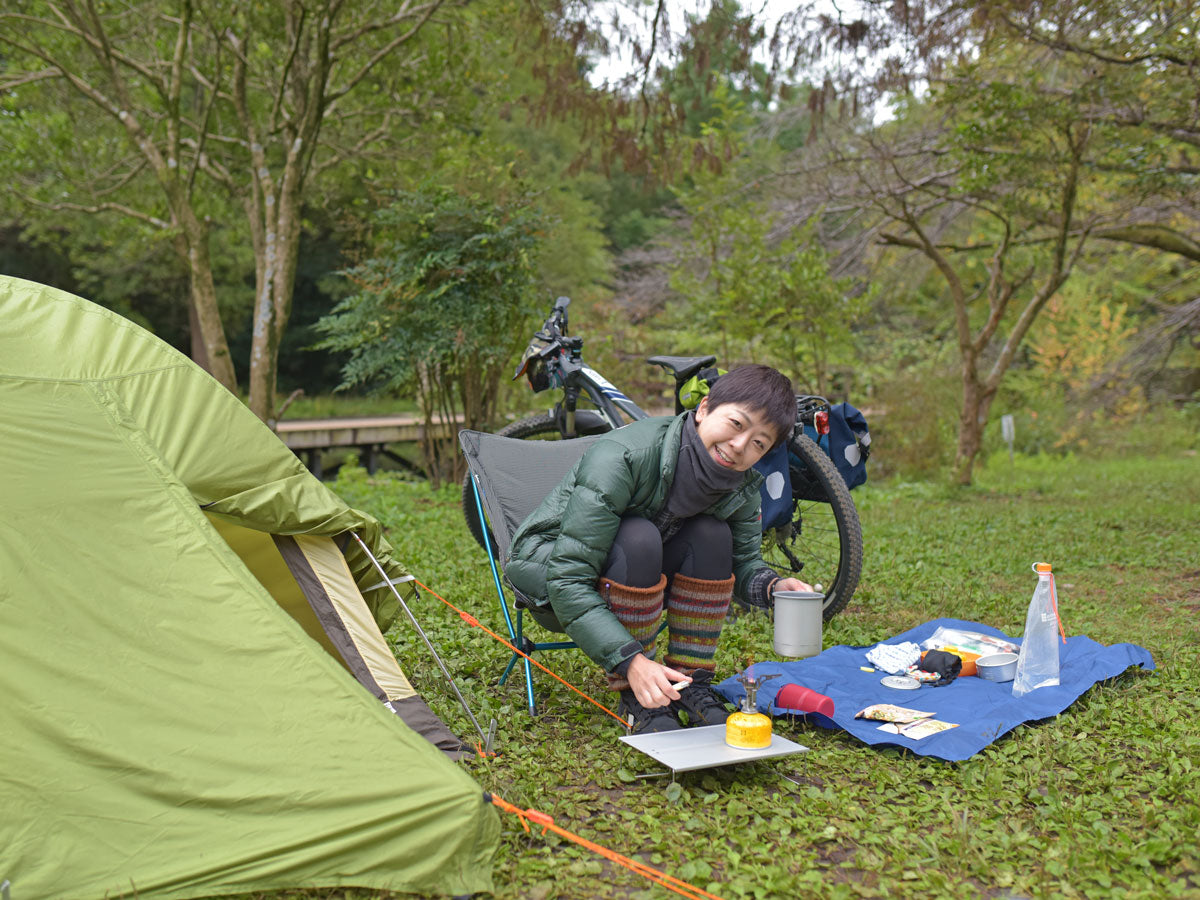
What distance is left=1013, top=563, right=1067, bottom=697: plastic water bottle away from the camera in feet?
8.85

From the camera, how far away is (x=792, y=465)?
342 centimetres

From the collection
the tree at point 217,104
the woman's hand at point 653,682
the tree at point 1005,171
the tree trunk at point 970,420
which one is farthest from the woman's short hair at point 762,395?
the tree trunk at point 970,420

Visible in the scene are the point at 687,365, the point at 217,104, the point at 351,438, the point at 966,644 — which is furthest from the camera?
the point at 351,438

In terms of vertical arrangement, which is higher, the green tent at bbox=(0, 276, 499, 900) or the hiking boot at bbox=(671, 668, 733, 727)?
the green tent at bbox=(0, 276, 499, 900)

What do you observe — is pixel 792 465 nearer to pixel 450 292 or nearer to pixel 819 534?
pixel 819 534

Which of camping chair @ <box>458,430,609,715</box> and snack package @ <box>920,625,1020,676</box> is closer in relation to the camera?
camping chair @ <box>458,430,609,715</box>

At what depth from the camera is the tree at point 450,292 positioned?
21.8 ft

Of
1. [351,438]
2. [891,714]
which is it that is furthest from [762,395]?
[351,438]

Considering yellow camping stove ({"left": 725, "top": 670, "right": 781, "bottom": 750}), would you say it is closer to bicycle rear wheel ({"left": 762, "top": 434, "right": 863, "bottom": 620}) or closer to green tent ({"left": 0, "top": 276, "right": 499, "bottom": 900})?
A: green tent ({"left": 0, "top": 276, "right": 499, "bottom": 900})

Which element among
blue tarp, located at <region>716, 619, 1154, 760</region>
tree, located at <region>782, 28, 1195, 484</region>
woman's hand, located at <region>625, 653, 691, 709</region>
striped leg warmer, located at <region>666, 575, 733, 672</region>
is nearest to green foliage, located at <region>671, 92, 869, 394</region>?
tree, located at <region>782, 28, 1195, 484</region>

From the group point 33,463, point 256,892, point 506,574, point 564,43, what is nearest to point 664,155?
point 564,43

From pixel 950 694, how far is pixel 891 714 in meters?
0.32

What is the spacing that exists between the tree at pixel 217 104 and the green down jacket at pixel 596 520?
4.22 metres

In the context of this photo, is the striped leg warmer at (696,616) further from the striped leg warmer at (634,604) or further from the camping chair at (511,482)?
the camping chair at (511,482)
